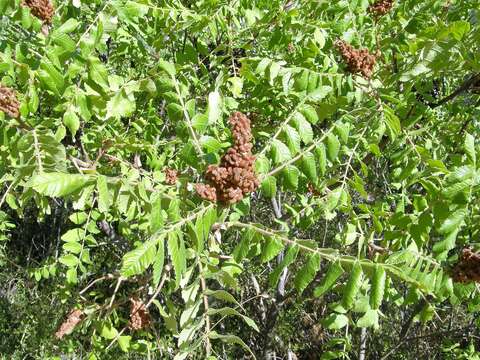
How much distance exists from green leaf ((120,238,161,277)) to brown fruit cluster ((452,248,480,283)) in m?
1.10

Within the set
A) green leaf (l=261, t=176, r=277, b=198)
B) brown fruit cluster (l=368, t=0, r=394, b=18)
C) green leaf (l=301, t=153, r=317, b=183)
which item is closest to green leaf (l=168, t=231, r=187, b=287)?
green leaf (l=261, t=176, r=277, b=198)

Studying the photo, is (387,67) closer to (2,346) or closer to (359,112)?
(359,112)

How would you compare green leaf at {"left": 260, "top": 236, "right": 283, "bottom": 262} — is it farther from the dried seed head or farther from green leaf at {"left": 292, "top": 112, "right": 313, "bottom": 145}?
green leaf at {"left": 292, "top": 112, "right": 313, "bottom": 145}

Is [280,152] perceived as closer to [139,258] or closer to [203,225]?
[203,225]

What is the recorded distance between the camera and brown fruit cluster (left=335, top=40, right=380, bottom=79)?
241cm

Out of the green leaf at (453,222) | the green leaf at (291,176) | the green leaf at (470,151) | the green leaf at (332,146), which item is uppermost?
the green leaf at (470,151)

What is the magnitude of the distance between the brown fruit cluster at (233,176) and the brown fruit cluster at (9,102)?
2.35ft

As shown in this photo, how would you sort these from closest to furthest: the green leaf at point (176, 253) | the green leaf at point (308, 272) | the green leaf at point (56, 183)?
the green leaf at point (56, 183)
the green leaf at point (176, 253)
the green leaf at point (308, 272)

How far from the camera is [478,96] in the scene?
3.01 metres

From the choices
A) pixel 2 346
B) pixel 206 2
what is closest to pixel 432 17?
pixel 206 2

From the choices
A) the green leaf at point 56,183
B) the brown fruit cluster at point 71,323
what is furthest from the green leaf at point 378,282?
the brown fruit cluster at point 71,323

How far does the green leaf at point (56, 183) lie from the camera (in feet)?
4.48

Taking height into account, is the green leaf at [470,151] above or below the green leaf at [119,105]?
below

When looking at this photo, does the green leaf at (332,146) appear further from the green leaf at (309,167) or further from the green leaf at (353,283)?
the green leaf at (353,283)
